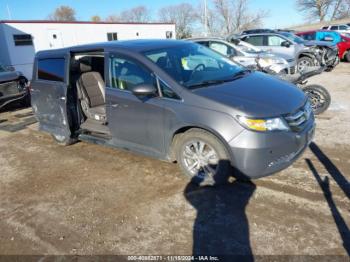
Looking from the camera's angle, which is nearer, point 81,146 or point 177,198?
point 177,198

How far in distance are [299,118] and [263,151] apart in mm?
672

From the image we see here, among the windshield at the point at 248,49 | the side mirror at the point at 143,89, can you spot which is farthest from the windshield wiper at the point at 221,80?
the windshield at the point at 248,49

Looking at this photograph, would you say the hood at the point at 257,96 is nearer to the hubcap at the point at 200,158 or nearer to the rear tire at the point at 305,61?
the hubcap at the point at 200,158

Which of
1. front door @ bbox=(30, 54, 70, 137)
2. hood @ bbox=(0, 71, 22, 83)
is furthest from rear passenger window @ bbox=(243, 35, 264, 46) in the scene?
front door @ bbox=(30, 54, 70, 137)

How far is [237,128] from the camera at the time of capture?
3.37m

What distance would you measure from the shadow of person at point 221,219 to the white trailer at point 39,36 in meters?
18.1

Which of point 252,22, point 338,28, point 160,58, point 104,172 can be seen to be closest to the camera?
point 160,58

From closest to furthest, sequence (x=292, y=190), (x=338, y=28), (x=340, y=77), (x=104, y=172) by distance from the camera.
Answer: (x=292, y=190) < (x=104, y=172) < (x=340, y=77) < (x=338, y=28)

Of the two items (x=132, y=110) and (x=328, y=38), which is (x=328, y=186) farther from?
(x=328, y=38)

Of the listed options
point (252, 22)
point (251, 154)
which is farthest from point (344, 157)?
point (252, 22)

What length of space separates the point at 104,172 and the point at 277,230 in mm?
2598

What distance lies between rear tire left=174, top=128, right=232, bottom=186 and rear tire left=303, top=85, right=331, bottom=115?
12.4 ft

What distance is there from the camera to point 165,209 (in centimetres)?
356

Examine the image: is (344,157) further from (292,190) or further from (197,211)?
(197,211)
